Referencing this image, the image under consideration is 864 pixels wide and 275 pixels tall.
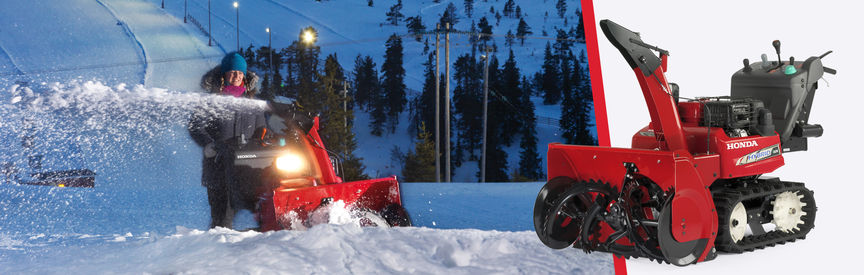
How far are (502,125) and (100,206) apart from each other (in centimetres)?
1022

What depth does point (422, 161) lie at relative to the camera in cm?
1590

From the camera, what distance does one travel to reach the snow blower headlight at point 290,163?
189 inches

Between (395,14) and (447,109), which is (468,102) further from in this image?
(395,14)

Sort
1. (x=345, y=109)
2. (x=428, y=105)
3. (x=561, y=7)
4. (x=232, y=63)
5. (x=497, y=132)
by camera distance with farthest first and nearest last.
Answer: (x=561, y=7)
(x=497, y=132)
(x=428, y=105)
(x=345, y=109)
(x=232, y=63)

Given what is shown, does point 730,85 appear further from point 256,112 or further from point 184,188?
point 184,188

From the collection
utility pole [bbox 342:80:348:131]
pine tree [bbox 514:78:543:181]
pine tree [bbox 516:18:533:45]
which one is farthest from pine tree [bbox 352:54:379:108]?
pine tree [bbox 516:18:533:45]

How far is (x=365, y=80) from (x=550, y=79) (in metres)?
5.96

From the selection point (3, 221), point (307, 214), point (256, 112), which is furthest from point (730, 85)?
point (3, 221)

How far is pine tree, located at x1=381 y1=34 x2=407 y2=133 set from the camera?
685 inches

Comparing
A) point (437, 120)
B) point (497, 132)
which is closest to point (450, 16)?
point (497, 132)

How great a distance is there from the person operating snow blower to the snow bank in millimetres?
919

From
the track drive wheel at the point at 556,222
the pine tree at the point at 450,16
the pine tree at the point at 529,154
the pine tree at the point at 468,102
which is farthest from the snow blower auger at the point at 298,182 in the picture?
the pine tree at the point at 529,154

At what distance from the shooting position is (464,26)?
1706 centimetres

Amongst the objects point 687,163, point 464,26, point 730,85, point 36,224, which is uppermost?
point 464,26
